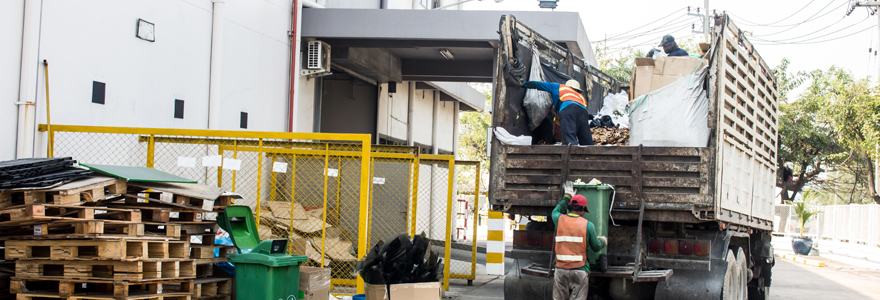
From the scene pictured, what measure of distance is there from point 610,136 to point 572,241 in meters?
2.49

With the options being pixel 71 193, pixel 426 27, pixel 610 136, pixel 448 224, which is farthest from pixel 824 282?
pixel 71 193

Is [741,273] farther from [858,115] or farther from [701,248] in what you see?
[858,115]

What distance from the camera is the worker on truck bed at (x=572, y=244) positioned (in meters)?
6.21

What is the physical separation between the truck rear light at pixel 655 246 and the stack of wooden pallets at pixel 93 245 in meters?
4.10

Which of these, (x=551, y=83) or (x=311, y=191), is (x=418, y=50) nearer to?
(x=311, y=191)

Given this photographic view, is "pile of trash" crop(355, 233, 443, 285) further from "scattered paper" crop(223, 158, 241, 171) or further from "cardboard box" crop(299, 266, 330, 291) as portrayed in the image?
"scattered paper" crop(223, 158, 241, 171)

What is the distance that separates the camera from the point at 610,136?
8391mm

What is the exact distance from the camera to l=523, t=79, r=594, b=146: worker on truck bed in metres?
7.33

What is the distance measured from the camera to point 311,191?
1095 centimetres

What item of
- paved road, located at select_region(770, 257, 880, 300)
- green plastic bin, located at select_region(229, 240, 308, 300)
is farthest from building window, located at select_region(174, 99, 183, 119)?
paved road, located at select_region(770, 257, 880, 300)

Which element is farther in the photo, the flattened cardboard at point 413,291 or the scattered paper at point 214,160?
the scattered paper at point 214,160

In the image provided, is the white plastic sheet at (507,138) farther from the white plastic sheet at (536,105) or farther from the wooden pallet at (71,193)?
the wooden pallet at (71,193)

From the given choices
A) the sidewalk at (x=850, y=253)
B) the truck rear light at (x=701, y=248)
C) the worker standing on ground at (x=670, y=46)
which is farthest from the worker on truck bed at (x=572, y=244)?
the sidewalk at (x=850, y=253)

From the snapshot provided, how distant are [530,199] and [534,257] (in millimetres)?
646
